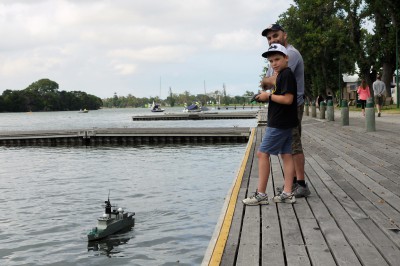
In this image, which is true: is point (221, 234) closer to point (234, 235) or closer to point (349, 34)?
point (234, 235)

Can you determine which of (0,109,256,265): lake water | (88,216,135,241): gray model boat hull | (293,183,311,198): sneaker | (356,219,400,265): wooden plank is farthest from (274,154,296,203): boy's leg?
(88,216,135,241): gray model boat hull

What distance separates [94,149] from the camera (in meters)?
34.7

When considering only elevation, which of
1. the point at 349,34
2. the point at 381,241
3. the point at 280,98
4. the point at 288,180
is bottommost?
the point at 381,241

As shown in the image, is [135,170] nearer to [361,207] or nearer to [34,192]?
[34,192]

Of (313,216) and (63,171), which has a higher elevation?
(313,216)

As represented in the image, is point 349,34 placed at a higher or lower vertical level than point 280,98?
higher

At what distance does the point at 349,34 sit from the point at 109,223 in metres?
47.6

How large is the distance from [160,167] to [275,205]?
58.9ft

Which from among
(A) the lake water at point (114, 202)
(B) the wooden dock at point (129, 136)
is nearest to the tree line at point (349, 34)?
(B) the wooden dock at point (129, 136)

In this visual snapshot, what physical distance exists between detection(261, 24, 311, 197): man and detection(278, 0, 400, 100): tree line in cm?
3656

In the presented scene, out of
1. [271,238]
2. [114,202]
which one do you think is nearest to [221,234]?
[271,238]

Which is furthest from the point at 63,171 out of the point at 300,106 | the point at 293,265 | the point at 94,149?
the point at 293,265

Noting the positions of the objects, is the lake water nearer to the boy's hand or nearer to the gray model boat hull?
the gray model boat hull

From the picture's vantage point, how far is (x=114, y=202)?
51.3 ft
